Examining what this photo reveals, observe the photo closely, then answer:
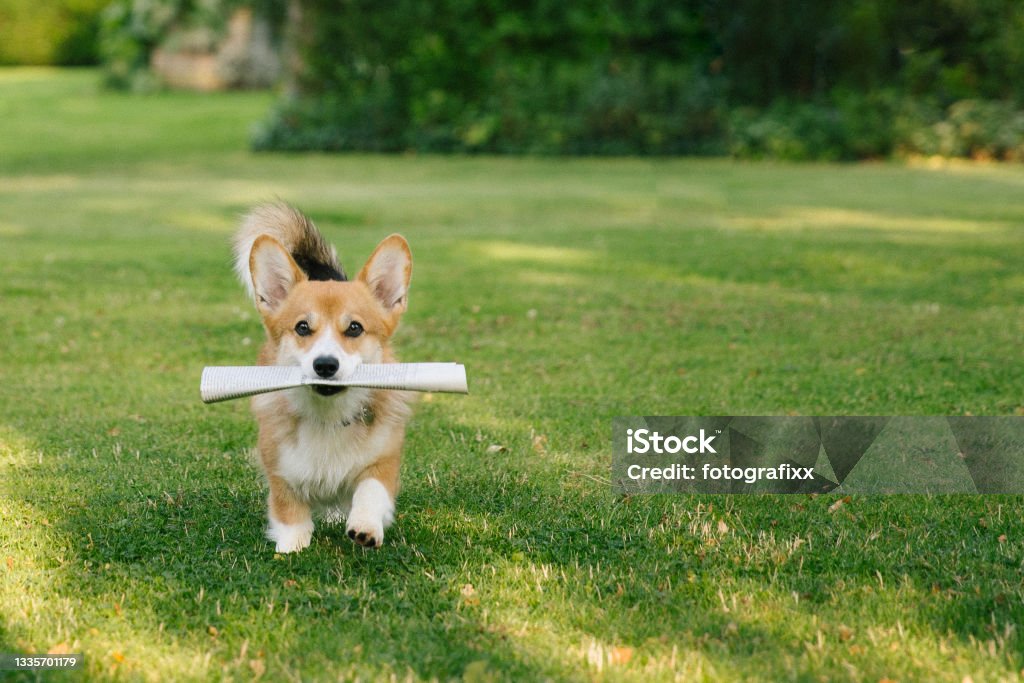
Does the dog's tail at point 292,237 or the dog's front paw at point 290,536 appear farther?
the dog's tail at point 292,237

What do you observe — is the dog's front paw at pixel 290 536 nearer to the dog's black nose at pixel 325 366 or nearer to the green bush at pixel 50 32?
the dog's black nose at pixel 325 366

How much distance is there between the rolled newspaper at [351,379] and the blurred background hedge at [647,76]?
881 inches

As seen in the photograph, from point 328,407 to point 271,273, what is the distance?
632 millimetres

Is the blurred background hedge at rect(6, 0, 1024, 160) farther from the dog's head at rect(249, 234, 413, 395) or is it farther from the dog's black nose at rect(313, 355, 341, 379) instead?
the dog's black nose at rect(313, 355, 341, 379)

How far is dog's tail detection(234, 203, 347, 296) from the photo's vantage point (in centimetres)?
520

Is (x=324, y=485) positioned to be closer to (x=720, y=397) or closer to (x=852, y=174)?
(x=720, y=397)

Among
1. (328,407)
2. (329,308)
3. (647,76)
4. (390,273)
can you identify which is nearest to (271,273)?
(329,308)

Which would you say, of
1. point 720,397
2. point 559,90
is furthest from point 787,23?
point 720,397

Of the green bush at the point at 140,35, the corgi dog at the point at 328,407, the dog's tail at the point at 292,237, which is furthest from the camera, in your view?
the green bush at the point at 140,35

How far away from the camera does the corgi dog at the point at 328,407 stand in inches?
163

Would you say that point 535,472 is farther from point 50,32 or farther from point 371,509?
point 50,32

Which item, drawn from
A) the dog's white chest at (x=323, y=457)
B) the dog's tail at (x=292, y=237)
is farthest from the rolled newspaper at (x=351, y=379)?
the dog's tail at (x=292, y=237)

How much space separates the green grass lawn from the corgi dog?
181mm

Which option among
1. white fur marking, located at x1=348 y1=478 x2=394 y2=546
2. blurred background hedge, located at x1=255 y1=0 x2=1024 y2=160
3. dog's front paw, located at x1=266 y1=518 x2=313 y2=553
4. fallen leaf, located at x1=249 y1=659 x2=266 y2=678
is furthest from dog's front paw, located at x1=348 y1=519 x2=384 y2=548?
blurred background hedge, located at x1=255 y1=0 x2=1024 y2=160
